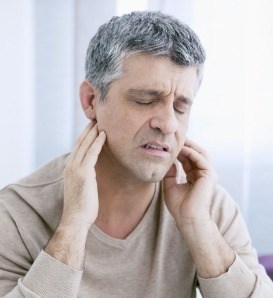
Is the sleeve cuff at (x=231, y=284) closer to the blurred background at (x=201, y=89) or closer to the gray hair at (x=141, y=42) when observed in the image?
the gray hair at (x=141, y=42)

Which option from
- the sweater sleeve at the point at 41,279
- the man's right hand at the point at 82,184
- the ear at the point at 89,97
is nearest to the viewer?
the sweater sleeve at the point at 41,279

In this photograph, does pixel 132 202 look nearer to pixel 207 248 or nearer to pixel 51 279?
pixel 207 248

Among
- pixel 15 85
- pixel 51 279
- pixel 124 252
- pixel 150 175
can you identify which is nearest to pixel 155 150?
pixel 150 175

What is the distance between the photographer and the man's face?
1.23m

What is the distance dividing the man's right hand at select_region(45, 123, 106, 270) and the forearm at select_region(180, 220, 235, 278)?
0.25 metres

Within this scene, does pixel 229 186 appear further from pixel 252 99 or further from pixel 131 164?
pixel 131 164

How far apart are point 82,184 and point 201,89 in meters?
1.03

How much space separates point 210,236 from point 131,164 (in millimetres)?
273

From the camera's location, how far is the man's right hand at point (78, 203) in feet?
3.78

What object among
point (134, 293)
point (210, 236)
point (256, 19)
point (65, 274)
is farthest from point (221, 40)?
point (65, 274)

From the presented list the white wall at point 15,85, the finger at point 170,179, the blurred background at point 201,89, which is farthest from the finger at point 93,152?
the white wall at point 15,85

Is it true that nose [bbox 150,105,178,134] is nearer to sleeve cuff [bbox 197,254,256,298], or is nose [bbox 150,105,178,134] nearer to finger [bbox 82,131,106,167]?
finger [bbox 82,131,106,167]

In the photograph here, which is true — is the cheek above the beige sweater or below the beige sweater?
above

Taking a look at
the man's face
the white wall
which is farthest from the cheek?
the white wall
